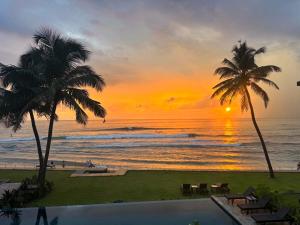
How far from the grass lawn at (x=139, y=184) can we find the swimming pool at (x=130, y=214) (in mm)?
1435

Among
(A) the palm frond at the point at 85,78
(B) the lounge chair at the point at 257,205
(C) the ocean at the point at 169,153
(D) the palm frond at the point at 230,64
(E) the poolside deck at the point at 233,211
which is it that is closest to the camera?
(E) the poolside deck at the point at 233,211

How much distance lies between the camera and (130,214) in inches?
571

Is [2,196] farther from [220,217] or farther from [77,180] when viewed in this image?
[220,217]

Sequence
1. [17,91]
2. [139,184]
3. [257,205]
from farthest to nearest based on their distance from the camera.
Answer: [139,184], [17,91], [257,205]

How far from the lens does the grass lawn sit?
17.7 meters

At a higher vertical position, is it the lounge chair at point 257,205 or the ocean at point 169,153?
the ocean at point 169,153

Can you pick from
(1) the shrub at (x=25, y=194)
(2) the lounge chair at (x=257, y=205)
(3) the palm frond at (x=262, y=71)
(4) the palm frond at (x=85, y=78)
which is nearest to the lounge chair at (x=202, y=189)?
(2) the lounge chair at (x=257, y=205)

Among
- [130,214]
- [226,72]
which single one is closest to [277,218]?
[130,214]

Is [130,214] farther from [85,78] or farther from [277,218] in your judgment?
[85,78]

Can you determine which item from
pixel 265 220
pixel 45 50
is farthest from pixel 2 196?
pixel 265 220

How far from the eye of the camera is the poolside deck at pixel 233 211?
42.4 ft

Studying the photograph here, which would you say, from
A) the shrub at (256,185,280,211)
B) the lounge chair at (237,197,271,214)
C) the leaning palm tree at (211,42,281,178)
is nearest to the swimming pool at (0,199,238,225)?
the lounge chair at (237,197,271,214)

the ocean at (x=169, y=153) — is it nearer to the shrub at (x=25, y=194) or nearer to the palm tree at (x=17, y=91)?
the shrub at (x=25, y=194)

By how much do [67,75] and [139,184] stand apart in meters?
7.62
